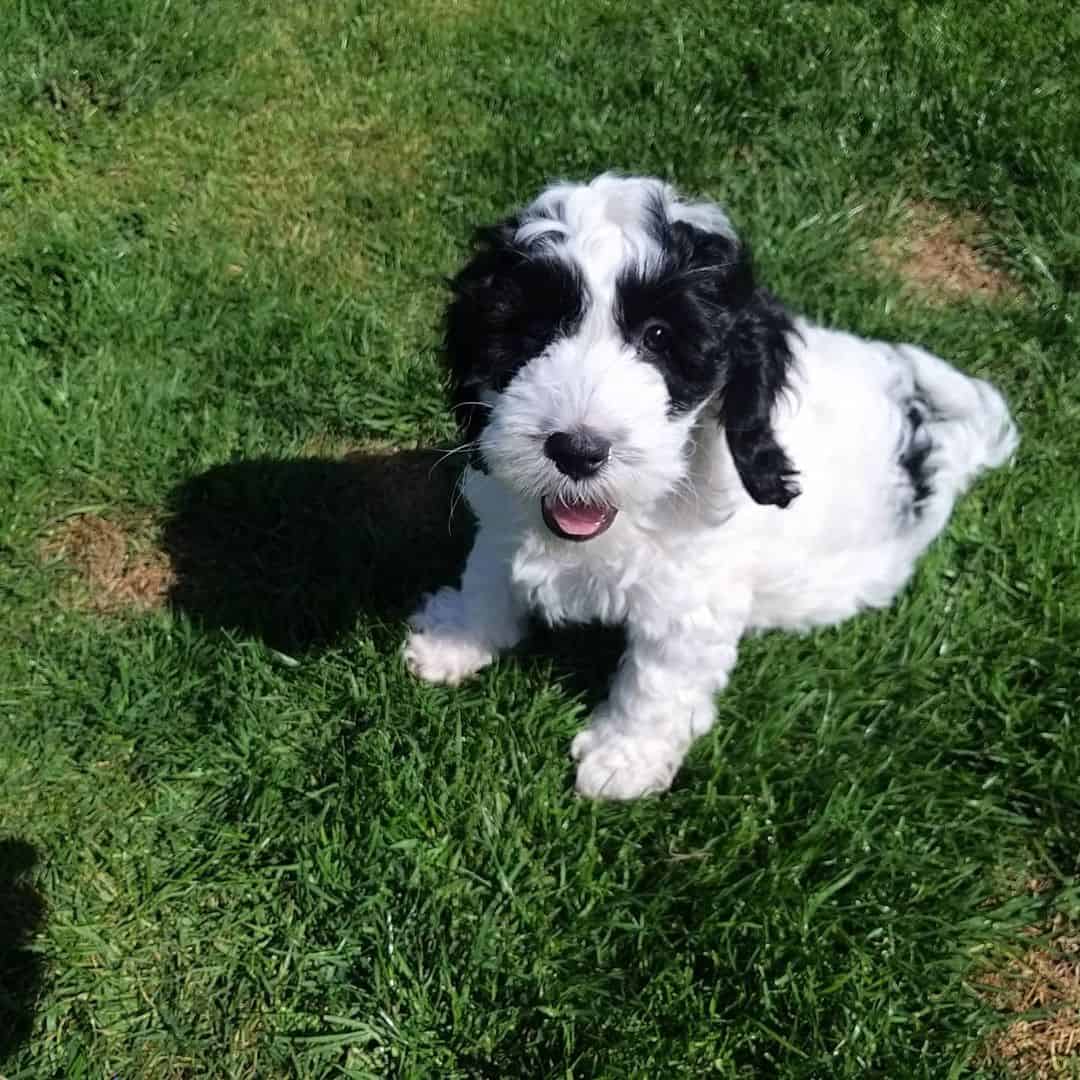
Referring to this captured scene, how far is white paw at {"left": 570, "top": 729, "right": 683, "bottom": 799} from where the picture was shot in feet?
10.7

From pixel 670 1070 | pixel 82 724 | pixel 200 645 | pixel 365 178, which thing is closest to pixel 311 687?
pixel 200 645

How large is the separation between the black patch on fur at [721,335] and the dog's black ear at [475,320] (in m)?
0.32

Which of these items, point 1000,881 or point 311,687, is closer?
point 1000,881

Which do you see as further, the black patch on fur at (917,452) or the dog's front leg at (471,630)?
the dog's front leg at (471,630)

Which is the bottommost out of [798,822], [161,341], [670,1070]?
[670,1070]

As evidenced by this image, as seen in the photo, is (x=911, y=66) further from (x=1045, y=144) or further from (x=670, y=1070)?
(x=670, y=1070)

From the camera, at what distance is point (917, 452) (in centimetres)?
335

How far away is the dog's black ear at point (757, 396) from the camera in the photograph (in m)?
2.60

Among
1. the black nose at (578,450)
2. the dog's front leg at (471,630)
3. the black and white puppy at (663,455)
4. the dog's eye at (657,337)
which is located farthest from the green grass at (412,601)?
the dog's eye at (657,337)

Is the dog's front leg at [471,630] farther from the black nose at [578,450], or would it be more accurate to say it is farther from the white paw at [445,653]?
the black nose at [578,450]

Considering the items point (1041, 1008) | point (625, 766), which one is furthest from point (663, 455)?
point (1041, 1008)

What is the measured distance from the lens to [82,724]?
11.3ft

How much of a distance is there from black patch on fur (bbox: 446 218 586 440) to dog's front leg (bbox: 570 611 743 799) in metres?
0.81

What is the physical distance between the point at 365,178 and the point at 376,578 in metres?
2.08
